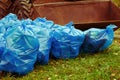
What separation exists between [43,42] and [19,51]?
2.68 ft

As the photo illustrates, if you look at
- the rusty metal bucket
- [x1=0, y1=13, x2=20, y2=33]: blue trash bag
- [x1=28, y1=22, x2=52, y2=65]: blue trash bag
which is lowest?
the rusty metal bucket

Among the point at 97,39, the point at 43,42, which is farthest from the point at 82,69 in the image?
the point at 97,39

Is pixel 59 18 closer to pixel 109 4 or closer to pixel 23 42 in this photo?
pixel 109 4

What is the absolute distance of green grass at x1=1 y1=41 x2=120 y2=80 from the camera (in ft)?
20.4

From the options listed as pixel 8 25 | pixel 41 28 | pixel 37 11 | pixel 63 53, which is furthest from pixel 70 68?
pixel 37 11

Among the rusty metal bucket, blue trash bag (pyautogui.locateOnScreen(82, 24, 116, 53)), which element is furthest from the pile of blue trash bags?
the rusty metal bucket

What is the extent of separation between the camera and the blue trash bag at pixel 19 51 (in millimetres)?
6004

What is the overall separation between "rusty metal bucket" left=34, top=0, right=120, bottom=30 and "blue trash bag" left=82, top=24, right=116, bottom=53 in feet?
4.74

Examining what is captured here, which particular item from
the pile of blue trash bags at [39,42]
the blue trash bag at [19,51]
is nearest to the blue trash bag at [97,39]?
the pile of blue trash bags at [39,42]

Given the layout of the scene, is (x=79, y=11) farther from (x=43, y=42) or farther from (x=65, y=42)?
(x=43, y=42)

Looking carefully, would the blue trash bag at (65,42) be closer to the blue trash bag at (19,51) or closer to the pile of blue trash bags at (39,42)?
the pile of blue trash bags at (39,42)

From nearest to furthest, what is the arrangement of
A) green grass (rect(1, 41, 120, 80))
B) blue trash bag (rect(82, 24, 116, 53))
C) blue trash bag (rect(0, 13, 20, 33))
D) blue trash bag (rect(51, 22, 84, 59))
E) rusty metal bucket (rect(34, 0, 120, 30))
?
green grass (rect(1, 41, 120, 80)) → blue trash bag (rect(0, 13, 20, 33)) → blue trash bag (rect(51, 22, 84, 59)) → blue trash bag (rect(82, 24, 116, 53)) → rusty metal bucket (rect(34, 0, 120, 30))

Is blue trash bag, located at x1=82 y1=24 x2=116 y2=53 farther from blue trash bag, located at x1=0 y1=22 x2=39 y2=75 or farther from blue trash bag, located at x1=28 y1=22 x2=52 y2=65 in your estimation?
blue trash bag, located at x1=0 y1=22 x2=39 y2=75

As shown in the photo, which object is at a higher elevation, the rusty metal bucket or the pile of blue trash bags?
the pile of blue trash bags
